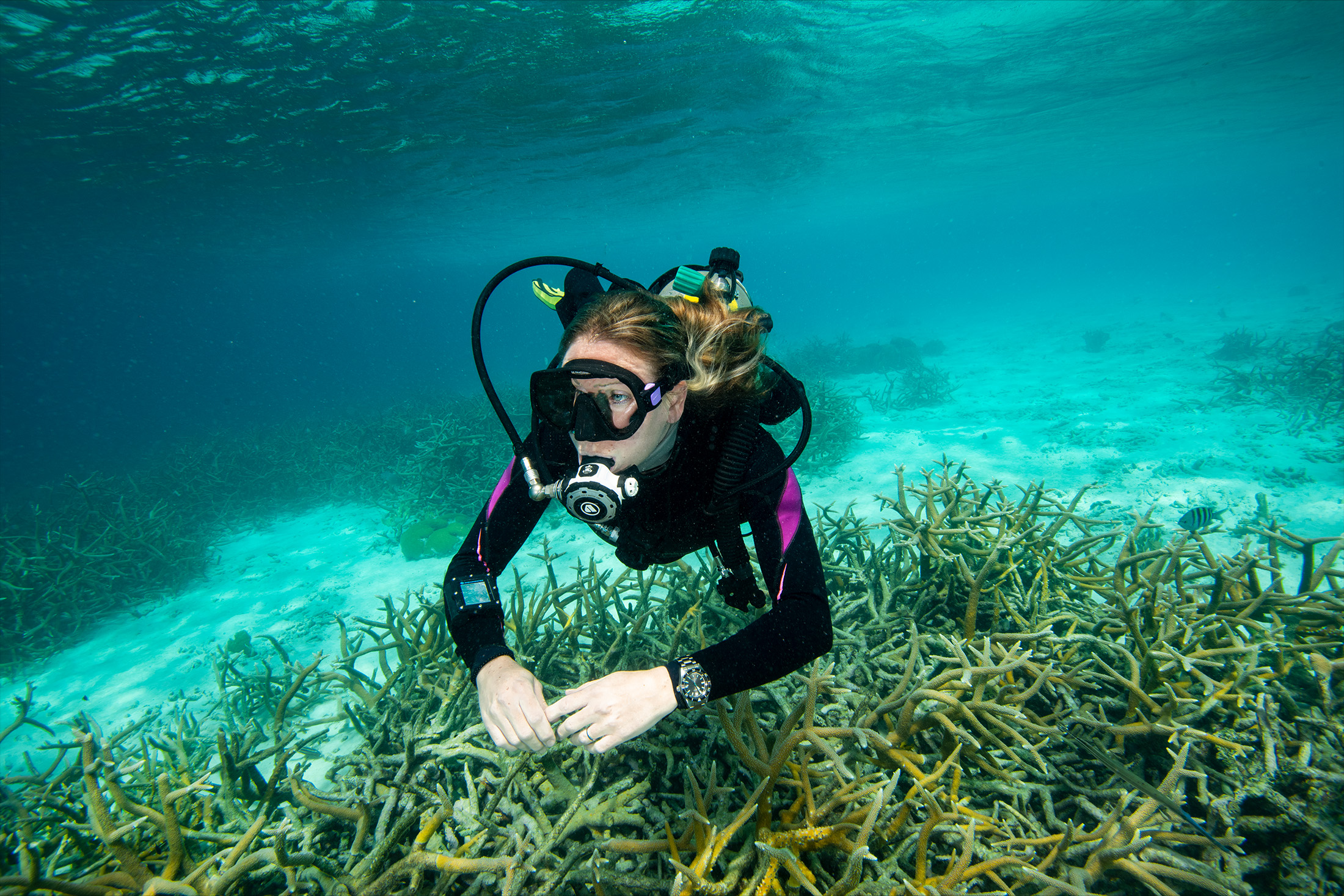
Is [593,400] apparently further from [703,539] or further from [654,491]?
[703,539]

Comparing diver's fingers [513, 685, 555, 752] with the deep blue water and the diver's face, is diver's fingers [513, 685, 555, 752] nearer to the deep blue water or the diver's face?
the diver's face

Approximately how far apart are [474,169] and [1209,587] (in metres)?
25.6

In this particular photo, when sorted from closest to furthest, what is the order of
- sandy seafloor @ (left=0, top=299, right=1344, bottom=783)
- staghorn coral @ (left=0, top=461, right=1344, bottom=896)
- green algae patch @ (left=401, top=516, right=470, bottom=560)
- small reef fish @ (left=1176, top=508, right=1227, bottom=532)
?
staghorn coral @ (left=0, top=461, right=1344, bottom=896)
small reef fish @ (left=1176, top=508, right=1227, bottom=532)
sandy seafloor @ (left=0, top=299, right=1344, bottom=783)
green algae patch @ (left=401, top=516, right=470, bottom=560)

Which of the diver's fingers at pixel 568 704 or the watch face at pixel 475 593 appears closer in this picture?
the diver's fingers at pixel 568 704

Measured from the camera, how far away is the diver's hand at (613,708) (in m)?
1.70

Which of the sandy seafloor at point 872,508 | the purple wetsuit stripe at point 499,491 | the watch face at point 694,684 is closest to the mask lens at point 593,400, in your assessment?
the purple wetsuit stripe at point 499,491

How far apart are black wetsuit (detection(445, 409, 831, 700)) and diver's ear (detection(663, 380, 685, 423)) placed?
0.10 meters

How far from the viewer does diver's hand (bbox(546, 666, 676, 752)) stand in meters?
1.70

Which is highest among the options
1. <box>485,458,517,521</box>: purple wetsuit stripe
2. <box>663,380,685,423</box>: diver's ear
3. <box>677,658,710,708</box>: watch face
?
<box>663,380,685,423</box>: diver's ear

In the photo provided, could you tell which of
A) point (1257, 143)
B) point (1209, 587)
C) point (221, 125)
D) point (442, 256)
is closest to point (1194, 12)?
point (1209, 587)

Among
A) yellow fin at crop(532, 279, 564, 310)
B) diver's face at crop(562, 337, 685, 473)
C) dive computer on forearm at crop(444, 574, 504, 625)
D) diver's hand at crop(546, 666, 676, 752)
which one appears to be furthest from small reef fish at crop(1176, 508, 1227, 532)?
dive computer on forearm at crop(444, 574, 504, 625)

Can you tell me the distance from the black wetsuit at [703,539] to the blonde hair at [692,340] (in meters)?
0.27

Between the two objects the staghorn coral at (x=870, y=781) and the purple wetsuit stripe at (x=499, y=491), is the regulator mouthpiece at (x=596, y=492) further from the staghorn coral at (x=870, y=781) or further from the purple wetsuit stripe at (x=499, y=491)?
the staghorn coral at (x=870, y=781)

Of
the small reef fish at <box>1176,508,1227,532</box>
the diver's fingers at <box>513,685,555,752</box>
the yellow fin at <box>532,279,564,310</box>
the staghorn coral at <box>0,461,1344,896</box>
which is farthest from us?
the small reef fish at <box>1176,508,1227,532</box>
